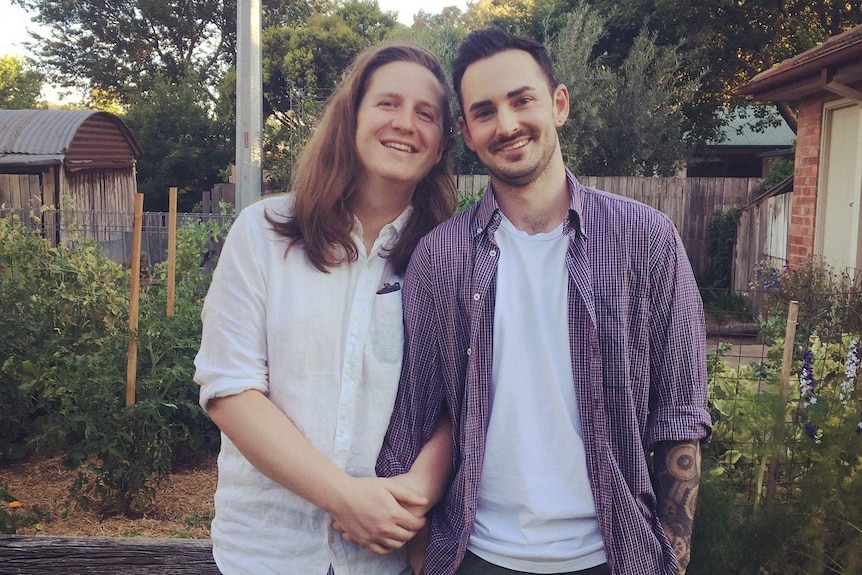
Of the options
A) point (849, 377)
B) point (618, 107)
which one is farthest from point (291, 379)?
point (618, 107)

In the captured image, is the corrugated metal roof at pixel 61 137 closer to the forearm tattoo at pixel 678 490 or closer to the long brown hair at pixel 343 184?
the long brown hair at pixel 343 184

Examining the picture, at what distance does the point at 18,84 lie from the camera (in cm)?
3341

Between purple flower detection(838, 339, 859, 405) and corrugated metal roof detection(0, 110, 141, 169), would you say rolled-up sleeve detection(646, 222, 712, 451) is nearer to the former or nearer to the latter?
purple flower detection(838, 339, 859, 405)

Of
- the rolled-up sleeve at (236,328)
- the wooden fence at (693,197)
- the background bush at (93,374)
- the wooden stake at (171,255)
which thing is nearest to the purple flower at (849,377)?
the rolled-up sleeve at (236,328)

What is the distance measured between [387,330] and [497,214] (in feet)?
1.21

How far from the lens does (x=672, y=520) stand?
174 cm

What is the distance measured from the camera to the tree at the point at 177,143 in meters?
23.0

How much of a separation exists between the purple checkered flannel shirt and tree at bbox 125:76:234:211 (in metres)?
22.3

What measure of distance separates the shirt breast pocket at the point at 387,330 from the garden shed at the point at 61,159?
37.2ft

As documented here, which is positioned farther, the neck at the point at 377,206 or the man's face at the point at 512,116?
the neck at the point at 377,206

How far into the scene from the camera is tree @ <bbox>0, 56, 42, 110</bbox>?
31781 millimetres

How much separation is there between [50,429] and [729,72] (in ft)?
54.2

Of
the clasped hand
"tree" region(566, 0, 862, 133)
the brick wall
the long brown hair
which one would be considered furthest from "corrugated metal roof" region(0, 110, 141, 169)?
the clasped hand

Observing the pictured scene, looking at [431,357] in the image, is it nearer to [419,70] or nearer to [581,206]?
[581,206]
